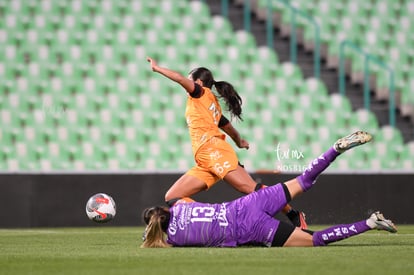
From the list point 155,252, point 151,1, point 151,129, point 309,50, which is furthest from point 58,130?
point 155,252

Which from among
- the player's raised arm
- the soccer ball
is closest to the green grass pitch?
the soccer ball

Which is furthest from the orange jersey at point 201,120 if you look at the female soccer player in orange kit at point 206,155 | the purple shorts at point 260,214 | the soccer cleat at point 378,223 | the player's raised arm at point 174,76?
the soccer cleat at point 378,223

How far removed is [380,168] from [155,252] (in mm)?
8278

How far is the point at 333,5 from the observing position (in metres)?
18.6

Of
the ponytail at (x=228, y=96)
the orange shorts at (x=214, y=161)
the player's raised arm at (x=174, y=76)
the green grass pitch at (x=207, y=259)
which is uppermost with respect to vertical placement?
the player's raised arm at (x=174, y=76)

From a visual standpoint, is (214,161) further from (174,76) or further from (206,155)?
(174,76)

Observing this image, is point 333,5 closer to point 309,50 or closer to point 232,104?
point 309,50

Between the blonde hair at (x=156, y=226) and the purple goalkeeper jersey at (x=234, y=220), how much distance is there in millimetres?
80

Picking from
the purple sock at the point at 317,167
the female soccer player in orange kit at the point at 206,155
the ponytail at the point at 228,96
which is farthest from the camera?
the ponytail at the point at 228,96

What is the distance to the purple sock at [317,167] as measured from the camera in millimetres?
8688

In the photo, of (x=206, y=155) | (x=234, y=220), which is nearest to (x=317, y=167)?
(x=234, y=220)

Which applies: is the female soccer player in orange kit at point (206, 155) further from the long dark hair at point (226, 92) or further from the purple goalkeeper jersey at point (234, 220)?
the purple goalkeeper jersey at point (234, 220)

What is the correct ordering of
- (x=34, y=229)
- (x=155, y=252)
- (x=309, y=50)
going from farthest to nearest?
(x=309, y=50), (x=34, y=229), (x=155, y=252)

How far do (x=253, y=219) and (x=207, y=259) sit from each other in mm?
1034
